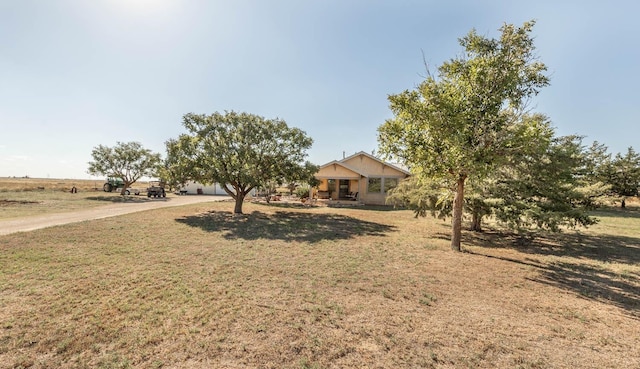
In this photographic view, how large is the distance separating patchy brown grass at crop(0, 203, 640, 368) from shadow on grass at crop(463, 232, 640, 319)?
0.07 metres

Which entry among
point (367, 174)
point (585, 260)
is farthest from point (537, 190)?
point (367, 174)

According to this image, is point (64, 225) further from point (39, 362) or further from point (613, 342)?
point (613, 342)

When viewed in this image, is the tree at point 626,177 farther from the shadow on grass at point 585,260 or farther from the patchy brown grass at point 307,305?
the patchy brown grass at point 307,305

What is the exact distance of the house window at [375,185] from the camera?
26188 mm

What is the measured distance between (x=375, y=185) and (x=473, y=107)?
60.3ft

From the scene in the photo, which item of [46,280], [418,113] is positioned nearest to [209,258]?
[46,280]

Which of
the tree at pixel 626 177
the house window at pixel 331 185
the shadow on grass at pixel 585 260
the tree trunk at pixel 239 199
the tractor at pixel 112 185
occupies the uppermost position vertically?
the tree at pixel 626 177

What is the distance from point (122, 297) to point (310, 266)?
4095mm

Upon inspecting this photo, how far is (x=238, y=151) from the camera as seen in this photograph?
55.0ft

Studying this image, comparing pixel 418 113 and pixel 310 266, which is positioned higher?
pixel 418 113

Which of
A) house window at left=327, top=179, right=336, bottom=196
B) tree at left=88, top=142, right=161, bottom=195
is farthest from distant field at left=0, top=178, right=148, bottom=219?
house window at left=327, top=179, right=336, bottom=196

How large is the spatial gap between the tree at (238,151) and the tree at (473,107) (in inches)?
394

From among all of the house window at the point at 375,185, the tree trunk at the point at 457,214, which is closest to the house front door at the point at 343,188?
the house window at the point at 375,185

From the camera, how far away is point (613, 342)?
12.9ft
